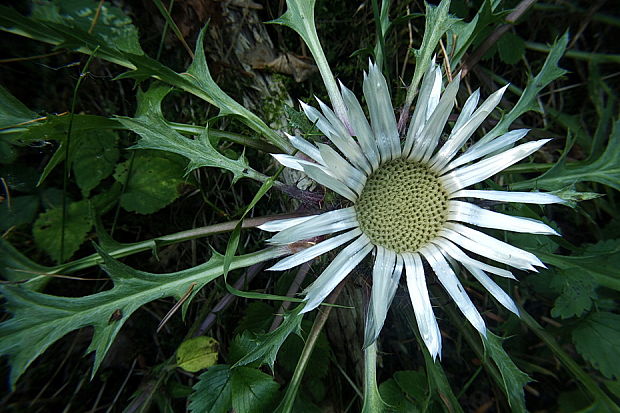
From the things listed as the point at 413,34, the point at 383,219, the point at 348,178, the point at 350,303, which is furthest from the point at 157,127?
the point at 413,34

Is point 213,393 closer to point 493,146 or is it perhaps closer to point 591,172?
point 493,146

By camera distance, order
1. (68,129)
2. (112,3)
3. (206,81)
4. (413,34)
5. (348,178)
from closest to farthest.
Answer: (348,178) → (68,129) → (206,81) → (112,3) → (413,34)

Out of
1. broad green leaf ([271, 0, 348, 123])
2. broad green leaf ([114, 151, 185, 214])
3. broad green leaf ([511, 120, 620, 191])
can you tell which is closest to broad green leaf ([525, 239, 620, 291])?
broad green leaf ([511, 120, 620, 191])

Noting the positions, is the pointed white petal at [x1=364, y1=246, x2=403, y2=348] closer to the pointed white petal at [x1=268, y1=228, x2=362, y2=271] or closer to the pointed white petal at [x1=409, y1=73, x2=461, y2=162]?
the pointed white petal at [x1=268, y1=228, x2=362, y2=271]

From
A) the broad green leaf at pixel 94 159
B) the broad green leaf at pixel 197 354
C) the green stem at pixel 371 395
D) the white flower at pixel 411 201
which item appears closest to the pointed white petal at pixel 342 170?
the white flower at pixel 411 201

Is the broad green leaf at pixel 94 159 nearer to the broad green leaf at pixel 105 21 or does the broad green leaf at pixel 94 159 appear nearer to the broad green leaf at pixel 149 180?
the broad green leaf at pixel 149 180

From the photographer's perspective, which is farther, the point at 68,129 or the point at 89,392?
the point at 89,392

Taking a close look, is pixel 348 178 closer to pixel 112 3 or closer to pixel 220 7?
pixel 220 7
